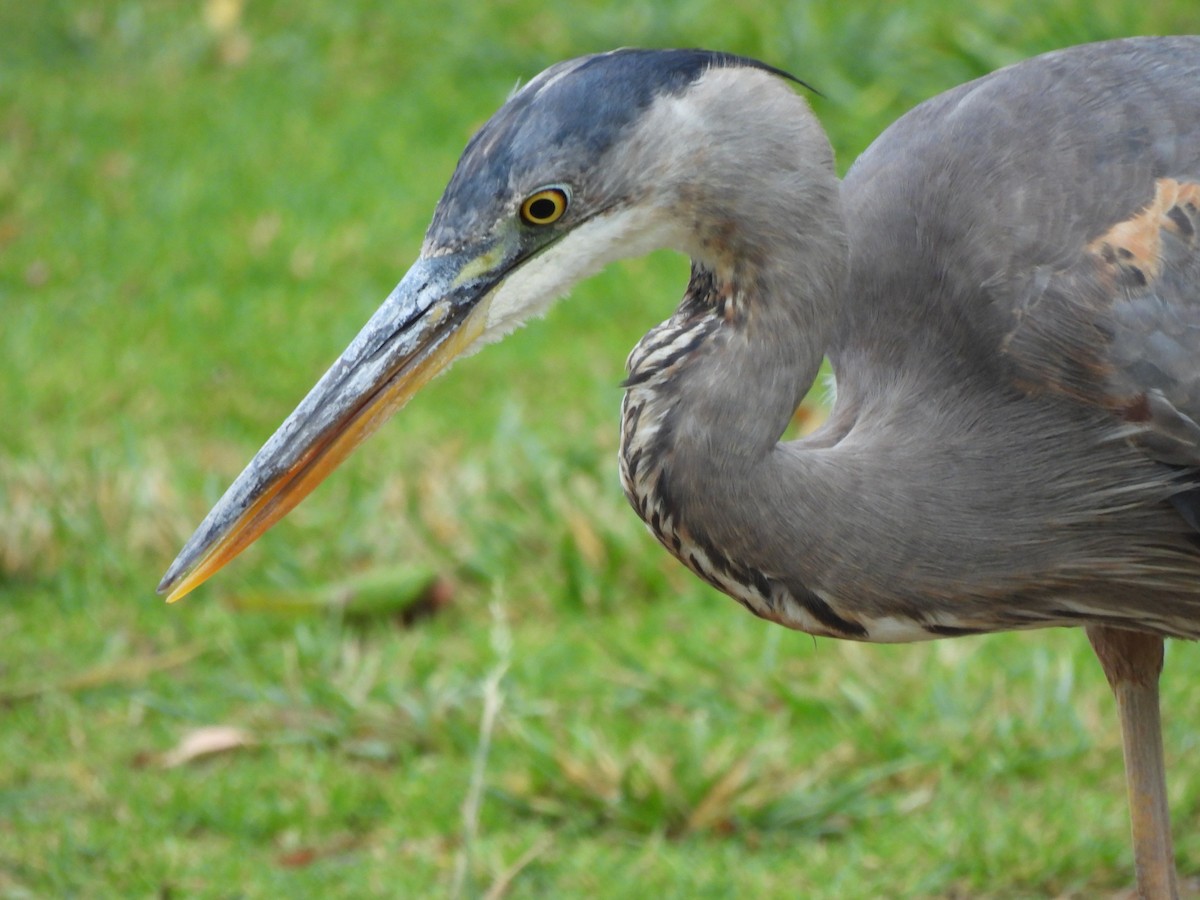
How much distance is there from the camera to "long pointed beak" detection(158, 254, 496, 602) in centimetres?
280

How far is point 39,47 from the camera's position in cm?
888

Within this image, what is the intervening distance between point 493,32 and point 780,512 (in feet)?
19.6

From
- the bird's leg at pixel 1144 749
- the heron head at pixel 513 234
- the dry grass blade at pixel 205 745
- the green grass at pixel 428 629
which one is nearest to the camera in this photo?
the heron head at pixel 513 234

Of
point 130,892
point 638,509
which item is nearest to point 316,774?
point 130,892

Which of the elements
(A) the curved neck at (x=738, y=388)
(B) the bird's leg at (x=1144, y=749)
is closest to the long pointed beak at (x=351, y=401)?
(A) the curved neck at (x=738, y=388)

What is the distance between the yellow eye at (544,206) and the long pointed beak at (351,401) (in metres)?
0.12

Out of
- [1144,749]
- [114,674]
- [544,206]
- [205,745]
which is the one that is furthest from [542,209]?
[114,674]

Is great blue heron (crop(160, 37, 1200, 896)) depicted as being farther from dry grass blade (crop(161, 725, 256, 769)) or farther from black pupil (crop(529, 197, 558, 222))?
dry grass blade (crop(161, 725, 256, 769))

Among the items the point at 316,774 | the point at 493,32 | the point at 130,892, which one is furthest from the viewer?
the point at 493,32

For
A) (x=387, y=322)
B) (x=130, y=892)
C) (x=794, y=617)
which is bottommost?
(x=130, y=892)

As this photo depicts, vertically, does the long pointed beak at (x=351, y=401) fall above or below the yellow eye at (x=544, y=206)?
below

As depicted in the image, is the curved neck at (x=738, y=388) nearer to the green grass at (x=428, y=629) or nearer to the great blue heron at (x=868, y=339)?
the great blue heron at (x=868, y=339)

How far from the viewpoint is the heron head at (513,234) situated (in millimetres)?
2697

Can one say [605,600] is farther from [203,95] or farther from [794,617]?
[203,95]
